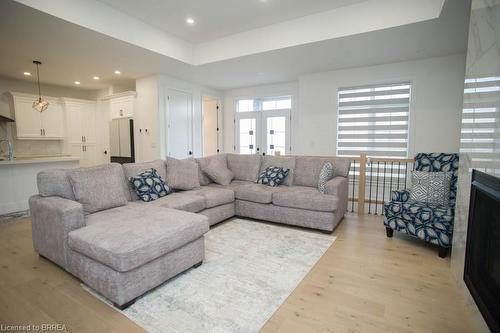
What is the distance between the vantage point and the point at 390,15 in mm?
3121

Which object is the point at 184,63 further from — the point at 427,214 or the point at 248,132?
the point at 427,214

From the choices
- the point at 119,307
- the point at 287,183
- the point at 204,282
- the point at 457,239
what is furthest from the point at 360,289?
the point at 287,183

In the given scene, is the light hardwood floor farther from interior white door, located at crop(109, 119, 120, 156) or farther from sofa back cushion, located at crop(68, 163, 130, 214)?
interior white door, located at crop(109, 119, 120, 156)

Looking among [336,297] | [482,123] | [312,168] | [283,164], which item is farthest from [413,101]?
[336,297]

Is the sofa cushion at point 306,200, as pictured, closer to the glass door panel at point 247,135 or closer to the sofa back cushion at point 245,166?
the sofa back cushion at point 245,166

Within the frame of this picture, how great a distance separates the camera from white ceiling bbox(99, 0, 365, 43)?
3.29m

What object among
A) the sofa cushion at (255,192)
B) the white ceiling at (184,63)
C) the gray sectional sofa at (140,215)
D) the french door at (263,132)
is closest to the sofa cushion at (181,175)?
the gray sectional sofa at (140,215)

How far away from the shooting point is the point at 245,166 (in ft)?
14.4

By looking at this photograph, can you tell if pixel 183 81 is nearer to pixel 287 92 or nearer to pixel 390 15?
pixel 287 92

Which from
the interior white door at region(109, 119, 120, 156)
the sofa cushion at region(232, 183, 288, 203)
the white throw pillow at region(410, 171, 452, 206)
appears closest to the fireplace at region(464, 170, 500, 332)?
the white throw pillow at region(410, 171, 452, 206)

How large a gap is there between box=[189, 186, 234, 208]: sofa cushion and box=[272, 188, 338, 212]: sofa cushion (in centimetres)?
66

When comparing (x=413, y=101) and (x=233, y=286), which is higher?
(x=413, y=101)

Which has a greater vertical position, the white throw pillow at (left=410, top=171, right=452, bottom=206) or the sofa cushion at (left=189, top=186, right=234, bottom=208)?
the white throw pillow at (left=410, top=171, right=452, bottom=206)

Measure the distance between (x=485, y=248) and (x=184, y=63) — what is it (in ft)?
15.3
